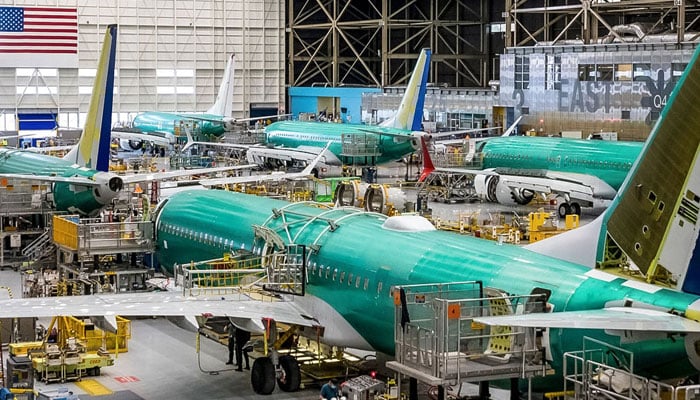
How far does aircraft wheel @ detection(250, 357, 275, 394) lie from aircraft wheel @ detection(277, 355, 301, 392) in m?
0.36

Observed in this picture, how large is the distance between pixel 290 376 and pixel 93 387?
5.13 m

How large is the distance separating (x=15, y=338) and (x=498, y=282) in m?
15.9

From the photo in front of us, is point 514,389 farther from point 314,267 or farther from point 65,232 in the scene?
point 65,232

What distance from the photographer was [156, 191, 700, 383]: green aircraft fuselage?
70.3 feet

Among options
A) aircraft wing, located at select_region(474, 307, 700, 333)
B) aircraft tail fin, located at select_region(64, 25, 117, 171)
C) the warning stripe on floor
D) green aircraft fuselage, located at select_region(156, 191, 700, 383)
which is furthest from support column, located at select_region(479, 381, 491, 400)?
aircraft tail fin, located at select_region(64, 25, 117, 171)

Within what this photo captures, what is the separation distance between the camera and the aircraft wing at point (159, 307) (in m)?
27.0

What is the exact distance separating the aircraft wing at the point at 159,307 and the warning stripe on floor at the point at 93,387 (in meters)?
2.24

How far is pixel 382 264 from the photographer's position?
28578 mm

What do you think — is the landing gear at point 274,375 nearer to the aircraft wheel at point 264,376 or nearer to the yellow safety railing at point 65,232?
the aircraft wheel at point 264,376

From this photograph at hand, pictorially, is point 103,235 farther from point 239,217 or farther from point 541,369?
point 541,369

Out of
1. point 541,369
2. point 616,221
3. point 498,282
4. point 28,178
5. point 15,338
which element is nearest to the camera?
point 616,221

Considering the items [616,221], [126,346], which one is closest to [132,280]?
[126,346]

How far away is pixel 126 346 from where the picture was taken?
34.7 meters

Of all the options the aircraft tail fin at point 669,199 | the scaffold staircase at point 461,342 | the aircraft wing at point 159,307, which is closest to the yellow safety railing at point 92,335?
the aircraft wing at point 159,307
